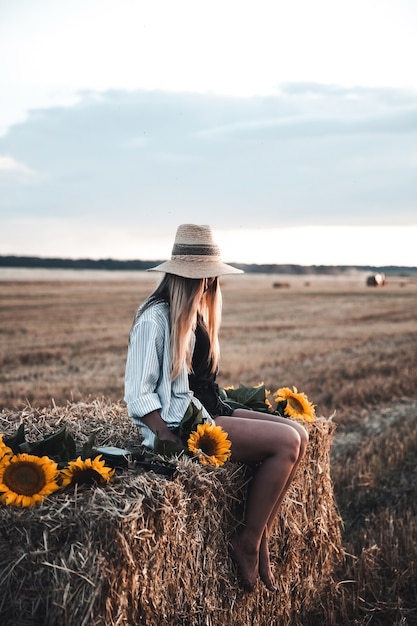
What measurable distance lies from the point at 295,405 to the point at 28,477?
2264 mm

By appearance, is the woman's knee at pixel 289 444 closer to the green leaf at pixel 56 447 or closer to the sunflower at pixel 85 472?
the sunflower at pixel 85 472

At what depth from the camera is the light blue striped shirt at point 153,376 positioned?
146 inches

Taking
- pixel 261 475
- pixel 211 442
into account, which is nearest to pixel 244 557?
pixel 261 475

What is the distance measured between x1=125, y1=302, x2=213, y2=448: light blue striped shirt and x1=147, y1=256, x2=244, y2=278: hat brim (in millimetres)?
208

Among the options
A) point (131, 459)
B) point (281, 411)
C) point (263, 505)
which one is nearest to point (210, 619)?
point (263, 505)

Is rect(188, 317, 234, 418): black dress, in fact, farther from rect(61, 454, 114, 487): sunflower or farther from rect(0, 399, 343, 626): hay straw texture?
rect(61, 454, 114, 487): sunflower

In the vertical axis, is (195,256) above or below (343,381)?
above

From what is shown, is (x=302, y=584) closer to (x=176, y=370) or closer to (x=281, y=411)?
(x=281, y=411)

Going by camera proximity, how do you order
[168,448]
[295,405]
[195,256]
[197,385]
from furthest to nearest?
[295,405] → [197,385] → [195,256] → [168,448]

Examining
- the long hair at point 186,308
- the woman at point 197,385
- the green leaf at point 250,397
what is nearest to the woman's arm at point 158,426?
the woman at point 197,385

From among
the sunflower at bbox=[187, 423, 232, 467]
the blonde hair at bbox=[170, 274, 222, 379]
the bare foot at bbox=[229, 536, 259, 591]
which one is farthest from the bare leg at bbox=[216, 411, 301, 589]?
the blonde hair at bbox=[170, 274, 222, 379]

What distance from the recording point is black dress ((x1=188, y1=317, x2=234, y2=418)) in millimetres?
4031

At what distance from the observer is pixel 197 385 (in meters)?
4.07

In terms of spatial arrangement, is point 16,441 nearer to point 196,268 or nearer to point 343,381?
point 196,268
